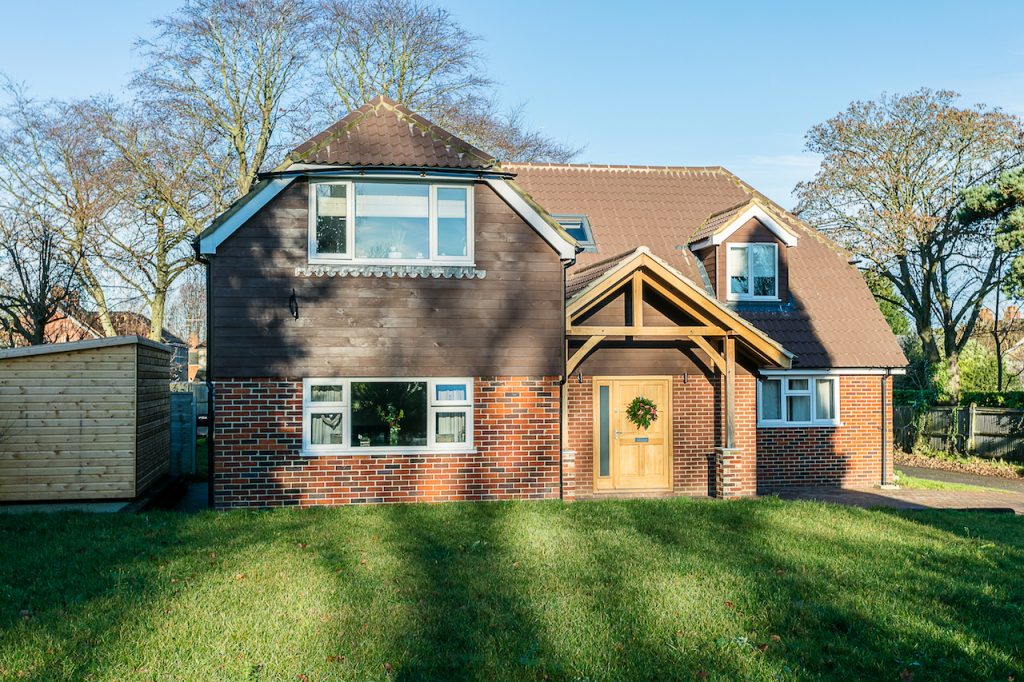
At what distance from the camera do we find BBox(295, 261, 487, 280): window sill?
1295 centimetres

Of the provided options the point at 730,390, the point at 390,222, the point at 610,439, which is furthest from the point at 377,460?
the point at 730,390

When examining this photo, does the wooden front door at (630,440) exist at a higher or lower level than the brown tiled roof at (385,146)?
lower

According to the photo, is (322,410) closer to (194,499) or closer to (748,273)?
(194,499)

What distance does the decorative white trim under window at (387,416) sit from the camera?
13039 mm

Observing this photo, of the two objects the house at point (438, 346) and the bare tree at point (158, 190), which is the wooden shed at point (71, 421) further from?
the bare tree at point (158, 190)

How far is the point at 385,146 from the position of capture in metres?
13.4

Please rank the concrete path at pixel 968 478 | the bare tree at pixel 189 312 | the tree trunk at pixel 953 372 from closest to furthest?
the concrete path at pixel 968 478, the tree trunk at pixel 953 372, the bare tree at pixel 189 312

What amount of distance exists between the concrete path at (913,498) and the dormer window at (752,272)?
13.4ft

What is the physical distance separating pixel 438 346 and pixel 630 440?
14.2ft

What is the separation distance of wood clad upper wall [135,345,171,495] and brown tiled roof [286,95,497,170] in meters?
4.03

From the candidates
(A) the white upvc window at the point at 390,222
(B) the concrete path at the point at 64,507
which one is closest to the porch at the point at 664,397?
(A) the white upvc window at the point at 390,222

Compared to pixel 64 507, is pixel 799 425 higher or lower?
higher

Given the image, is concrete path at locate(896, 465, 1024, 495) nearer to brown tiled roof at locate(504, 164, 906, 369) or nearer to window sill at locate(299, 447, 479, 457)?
brown tiled roof at locate(504, 164, 906, 369)

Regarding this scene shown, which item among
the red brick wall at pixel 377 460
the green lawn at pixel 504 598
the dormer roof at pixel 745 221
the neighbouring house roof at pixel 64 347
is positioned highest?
the dormer roof at pixel 745 221
